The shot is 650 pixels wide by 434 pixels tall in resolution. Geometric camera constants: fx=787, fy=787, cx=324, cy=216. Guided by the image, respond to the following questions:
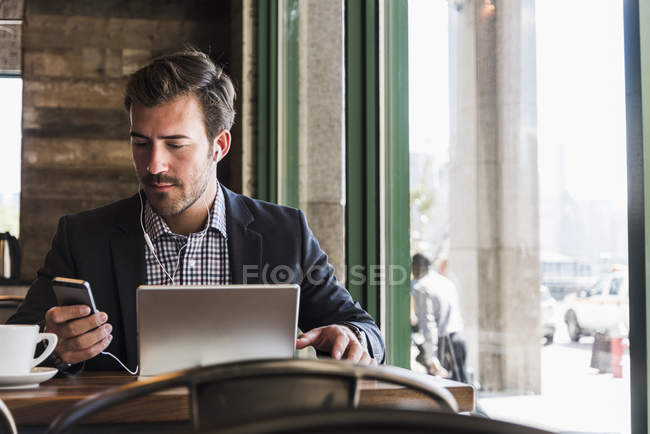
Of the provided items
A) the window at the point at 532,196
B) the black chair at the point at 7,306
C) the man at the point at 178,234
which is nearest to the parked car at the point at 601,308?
the window at the point at 532,196

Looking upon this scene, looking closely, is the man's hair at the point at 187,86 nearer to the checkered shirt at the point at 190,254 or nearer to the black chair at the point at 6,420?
the checkered shirt at the point at 190,254

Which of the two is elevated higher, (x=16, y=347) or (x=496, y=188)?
(x=496, y=188)

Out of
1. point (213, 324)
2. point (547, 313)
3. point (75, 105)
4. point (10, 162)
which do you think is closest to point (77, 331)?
point (213, 324)

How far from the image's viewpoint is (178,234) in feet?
7.09

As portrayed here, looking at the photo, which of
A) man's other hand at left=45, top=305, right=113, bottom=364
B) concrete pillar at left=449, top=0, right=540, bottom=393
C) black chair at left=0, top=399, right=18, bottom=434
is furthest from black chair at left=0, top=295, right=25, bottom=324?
black chair at left=0, top=399, right=18, bottom=434

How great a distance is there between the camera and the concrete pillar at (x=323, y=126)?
354cm

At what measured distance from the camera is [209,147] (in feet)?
7.29

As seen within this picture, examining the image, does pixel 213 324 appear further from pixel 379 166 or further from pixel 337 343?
pixel 379 166

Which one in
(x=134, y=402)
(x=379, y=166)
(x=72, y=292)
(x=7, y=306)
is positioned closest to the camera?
(x=134, y=402)

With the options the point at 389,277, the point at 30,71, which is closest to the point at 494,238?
the point at 389,277

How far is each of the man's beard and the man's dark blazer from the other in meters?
0.09

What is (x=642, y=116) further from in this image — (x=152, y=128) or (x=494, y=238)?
(x=152, y=128)

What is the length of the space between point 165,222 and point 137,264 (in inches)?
5.9

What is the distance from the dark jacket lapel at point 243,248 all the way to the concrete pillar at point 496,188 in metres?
0.54
